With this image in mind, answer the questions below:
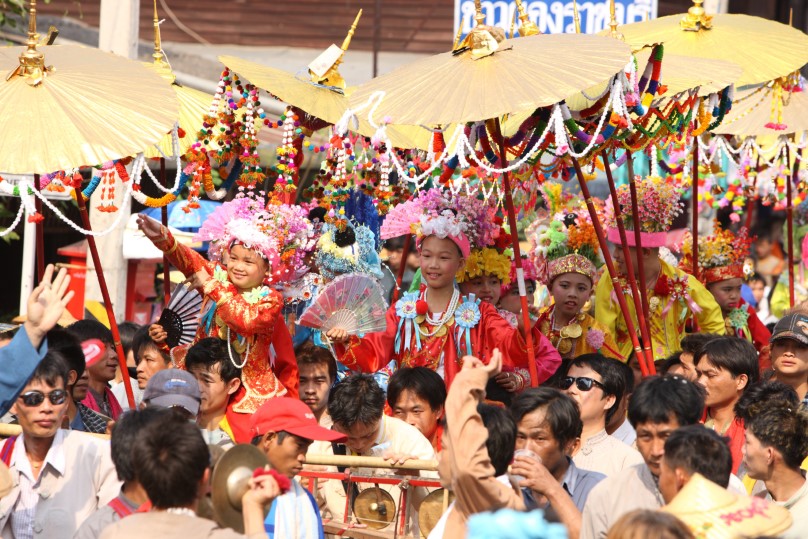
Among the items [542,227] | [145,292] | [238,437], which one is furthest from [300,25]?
[238,437]

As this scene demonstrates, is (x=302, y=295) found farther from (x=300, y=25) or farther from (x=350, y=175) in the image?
(x=300, y=25)

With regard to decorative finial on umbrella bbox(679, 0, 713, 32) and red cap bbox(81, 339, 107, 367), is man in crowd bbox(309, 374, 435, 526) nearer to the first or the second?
red cap bbox(81, 339, 107, 367)

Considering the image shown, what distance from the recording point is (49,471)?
4594mm

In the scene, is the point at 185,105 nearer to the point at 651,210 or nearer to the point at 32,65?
the point at 32,65

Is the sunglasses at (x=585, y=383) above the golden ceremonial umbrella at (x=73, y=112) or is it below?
below

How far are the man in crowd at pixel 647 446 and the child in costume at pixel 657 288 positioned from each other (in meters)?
2.95

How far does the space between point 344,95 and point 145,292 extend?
3593mm

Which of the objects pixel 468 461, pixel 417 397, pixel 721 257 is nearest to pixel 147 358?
pixel 417 397

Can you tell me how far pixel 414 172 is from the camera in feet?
21.5

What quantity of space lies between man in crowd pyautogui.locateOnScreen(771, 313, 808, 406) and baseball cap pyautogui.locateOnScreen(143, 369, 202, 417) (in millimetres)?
2806

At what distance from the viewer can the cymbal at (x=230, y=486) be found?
147 inches

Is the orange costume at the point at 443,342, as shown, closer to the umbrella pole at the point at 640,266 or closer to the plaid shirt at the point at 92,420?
the umbrella pole at the point at 640,266

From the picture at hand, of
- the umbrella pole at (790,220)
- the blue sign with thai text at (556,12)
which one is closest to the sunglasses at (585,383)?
the umbrella pole at (790,220)

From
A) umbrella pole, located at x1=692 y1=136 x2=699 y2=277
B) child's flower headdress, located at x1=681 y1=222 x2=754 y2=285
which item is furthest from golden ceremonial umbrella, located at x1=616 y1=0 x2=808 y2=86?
child's flower headdress, located at x1=681 y1=222 x2=754 y2=285
